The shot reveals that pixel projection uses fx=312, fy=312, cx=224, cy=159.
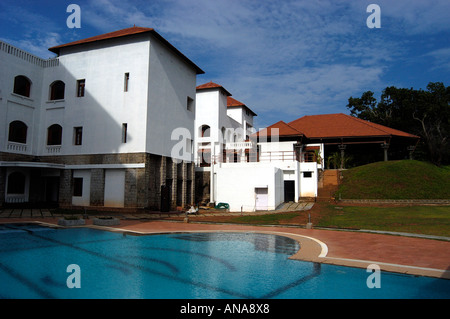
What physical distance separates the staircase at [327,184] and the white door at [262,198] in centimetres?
653

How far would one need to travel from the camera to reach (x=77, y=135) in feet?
84.7

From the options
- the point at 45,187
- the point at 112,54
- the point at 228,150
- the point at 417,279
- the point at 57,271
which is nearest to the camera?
the point at 417,279

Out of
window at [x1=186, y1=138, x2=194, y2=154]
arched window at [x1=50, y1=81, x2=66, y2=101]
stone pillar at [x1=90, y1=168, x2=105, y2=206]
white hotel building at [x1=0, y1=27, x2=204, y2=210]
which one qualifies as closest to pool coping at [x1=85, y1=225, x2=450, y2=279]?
white hotel building at [x1=0, y1=27, x2=204, y2=210]

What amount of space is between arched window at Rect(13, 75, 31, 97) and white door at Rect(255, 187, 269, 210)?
20.5m

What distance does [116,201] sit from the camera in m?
23.5

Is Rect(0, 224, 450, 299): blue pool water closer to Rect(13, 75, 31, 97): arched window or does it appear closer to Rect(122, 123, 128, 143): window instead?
Rect(122, 123, 128, 143): window

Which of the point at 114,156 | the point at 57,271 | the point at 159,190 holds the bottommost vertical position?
the point at 57,271

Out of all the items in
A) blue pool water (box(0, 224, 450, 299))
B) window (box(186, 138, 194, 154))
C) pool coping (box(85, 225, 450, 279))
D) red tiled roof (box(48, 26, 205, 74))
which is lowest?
blue pool water (box(0, 224, 450, 299))

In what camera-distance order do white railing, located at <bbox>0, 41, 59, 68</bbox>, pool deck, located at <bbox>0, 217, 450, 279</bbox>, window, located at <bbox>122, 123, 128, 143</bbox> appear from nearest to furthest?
pool deck, located at <bbox>0, 217, 450, 279</bbox> → white railing, located at <bbox>0, 41, 59, 68</bbox> → window, located at <bbox>122, 123, 128, 143</bbox>

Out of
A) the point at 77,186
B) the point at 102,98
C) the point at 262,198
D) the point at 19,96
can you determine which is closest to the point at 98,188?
the point at 77,186

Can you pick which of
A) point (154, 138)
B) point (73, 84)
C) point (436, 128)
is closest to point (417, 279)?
point (154, 138)

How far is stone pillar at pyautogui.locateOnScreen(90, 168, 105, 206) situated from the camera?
78.1 ft

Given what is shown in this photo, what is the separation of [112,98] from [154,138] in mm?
4603

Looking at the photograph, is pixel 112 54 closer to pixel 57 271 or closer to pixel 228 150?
pixel 228 150
